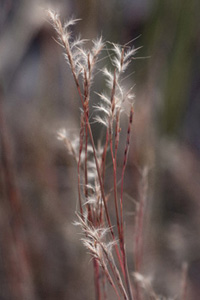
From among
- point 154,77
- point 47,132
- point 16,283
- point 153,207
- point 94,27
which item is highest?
point 94,27

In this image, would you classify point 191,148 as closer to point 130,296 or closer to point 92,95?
point 92,95

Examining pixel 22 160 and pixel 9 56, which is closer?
pixel 9 56

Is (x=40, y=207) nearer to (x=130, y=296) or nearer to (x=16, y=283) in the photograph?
(x=16, y=283)

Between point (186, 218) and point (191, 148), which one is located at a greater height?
point (191, 148)

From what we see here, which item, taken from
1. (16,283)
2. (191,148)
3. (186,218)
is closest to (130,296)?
(16,283)

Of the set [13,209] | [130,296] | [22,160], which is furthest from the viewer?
[22,160]

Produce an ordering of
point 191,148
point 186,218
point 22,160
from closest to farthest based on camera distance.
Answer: point 22,160 → point 186,218 → point 191,148
